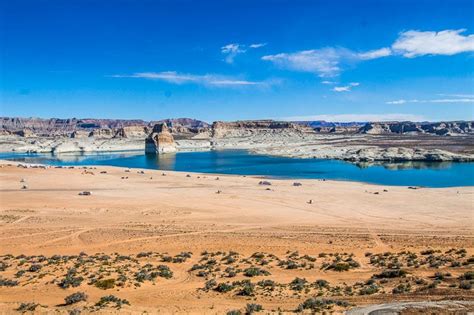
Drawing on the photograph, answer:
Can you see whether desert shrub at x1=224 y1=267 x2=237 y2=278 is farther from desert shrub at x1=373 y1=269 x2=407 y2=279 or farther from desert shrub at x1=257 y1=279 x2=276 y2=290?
desert shrub at x1=373 y1=269 x2=407 y2=279

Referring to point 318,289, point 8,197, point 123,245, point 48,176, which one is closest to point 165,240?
point 123,245

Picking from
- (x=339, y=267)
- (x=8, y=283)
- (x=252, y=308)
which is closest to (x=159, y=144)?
(x=8, y=283)

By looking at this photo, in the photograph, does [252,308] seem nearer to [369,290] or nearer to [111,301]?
[369,290]

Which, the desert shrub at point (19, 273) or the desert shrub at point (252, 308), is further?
the desert shrub at point (19, 273)

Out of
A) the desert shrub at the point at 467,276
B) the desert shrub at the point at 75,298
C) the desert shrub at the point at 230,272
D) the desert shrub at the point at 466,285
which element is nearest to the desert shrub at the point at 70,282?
the desert shrub at the point at 75,298

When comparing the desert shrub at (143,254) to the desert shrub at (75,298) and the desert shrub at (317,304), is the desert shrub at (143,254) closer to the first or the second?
the desert shrub at (75,298)

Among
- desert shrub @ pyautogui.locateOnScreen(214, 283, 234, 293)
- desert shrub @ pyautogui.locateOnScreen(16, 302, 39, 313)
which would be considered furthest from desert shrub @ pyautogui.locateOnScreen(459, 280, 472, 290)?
desert shrub @ pyautogui.locateOnScreen(16, 302, 39, 313)
